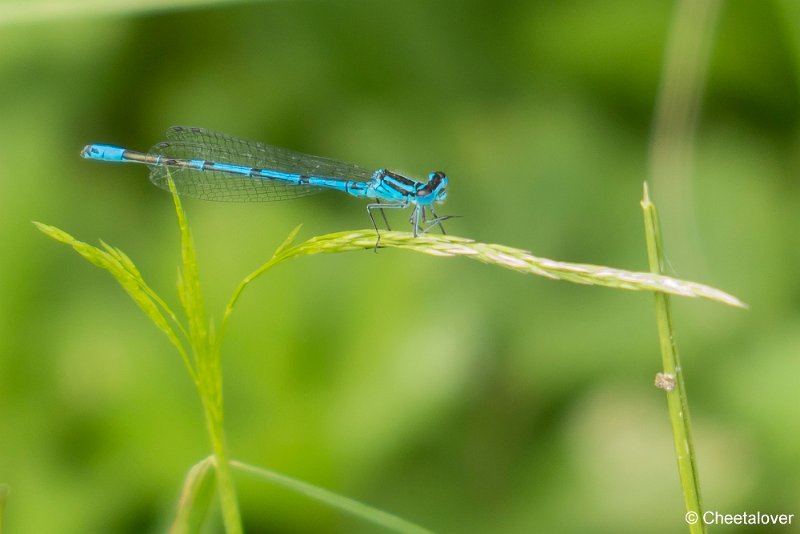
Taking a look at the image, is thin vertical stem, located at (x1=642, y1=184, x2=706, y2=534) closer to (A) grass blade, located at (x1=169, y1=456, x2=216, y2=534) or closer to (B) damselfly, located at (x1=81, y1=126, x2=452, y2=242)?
(A) grass blade, located at (x1=169, y1=456, x2=216, y2=534)

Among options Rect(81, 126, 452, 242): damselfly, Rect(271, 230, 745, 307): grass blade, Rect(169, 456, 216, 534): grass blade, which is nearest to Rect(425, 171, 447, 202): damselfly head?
Rect(81, 126, 452, 242): damselfly

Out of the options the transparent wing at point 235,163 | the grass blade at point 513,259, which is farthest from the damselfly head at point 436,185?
the grass blade at point 513,259

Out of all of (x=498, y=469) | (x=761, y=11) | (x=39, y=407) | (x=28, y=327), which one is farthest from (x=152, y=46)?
(x=761, y=11)

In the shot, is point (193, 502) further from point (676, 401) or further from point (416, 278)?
point (416, 278)

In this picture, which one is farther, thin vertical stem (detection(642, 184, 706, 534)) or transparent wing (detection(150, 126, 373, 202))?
transparent wing (detection(150, 126, 373, 202))

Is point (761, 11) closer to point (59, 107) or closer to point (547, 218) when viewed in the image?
point (547, 218)

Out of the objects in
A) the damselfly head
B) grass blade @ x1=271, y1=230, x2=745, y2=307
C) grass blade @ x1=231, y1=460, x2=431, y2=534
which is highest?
the damselfly head
